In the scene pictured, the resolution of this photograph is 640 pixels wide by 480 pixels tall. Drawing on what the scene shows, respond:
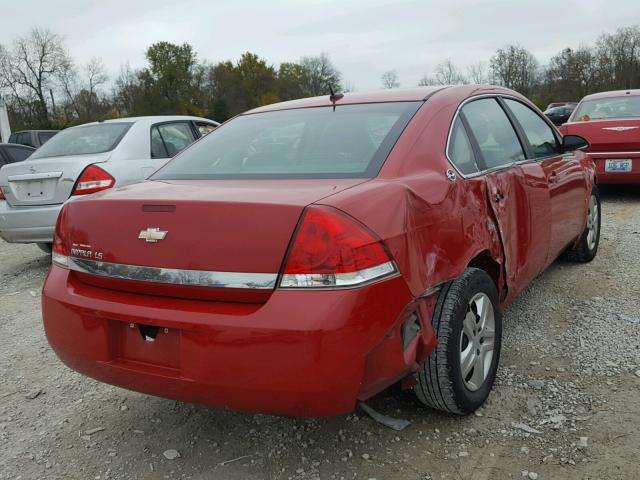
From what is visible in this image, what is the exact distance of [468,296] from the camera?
99.6 inches

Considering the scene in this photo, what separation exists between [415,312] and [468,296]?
0.40 m

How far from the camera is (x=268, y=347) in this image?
1.94 m

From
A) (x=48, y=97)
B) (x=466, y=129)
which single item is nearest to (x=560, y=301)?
(x=466, y=129)

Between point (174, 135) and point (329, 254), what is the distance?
209 inches

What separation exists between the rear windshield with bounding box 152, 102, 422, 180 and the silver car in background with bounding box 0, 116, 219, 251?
2813 millimetres

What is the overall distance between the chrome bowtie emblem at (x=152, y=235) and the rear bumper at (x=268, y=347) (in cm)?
22

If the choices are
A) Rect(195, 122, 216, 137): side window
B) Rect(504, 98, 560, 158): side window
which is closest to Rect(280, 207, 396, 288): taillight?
Rect(504, 98, 560, 158): side window

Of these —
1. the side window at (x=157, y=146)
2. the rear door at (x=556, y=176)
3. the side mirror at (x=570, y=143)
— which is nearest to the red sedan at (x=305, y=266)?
the rear door at (x=556, y=176)

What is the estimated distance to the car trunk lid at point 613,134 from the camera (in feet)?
23.9

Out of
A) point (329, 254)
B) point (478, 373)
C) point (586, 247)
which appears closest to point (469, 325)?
point (478, 373)

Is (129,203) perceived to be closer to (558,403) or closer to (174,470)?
(174,470)

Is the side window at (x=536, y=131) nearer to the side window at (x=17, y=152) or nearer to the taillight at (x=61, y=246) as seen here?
the taillight at (x=61, y=246)

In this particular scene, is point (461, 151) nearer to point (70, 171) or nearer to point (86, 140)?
point (70, 171)

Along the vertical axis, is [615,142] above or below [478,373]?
above
